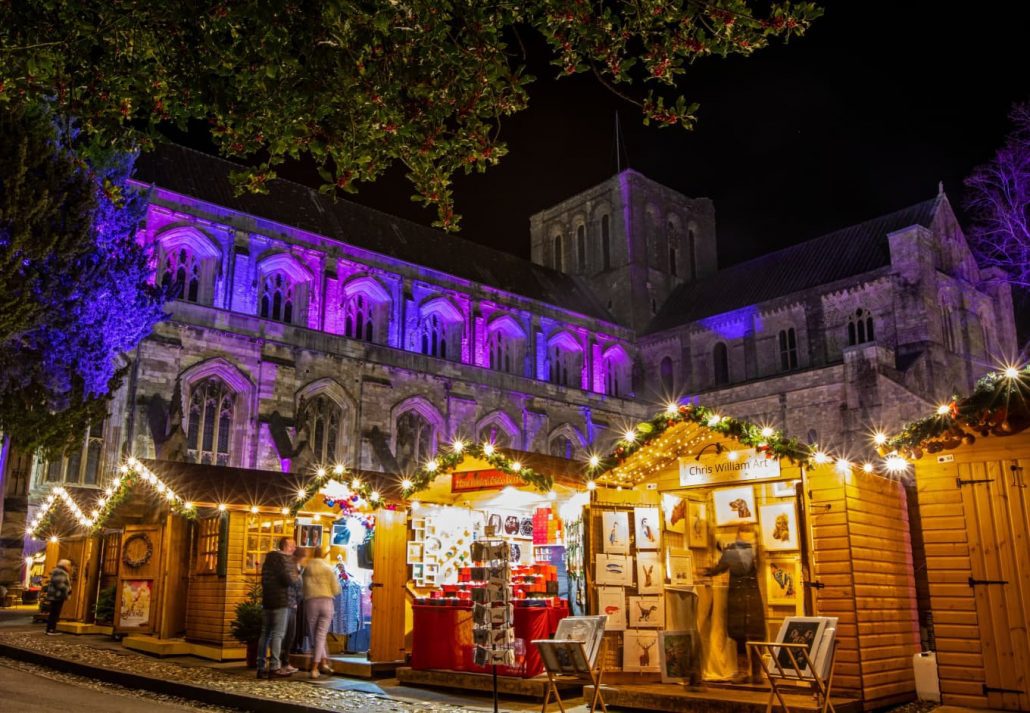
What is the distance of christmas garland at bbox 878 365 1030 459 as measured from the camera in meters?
7.80

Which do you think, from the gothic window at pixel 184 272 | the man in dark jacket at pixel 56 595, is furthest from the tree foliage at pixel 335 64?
the gothic window at pixel 184 272

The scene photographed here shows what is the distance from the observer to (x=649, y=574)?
10.2m

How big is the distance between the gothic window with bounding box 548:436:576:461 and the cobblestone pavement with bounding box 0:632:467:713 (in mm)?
22171

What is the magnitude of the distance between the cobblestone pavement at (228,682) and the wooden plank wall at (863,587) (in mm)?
3791

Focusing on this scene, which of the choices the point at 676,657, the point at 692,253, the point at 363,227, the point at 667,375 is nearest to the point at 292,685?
the point at 676,657

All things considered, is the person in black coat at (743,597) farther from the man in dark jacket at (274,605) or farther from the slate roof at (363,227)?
the slate roof at (363,227)

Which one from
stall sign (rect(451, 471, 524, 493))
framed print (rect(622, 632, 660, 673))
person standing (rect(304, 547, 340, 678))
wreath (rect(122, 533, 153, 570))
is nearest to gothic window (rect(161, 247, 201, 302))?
wreath (rect(122, 533, 153, 570))

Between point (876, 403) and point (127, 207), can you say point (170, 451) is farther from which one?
point (876, 403)

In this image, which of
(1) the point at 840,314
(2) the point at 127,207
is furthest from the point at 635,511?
(1) the point at 840,314

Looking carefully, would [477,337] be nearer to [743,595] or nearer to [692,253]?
[692,253]

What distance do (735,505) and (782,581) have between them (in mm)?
993

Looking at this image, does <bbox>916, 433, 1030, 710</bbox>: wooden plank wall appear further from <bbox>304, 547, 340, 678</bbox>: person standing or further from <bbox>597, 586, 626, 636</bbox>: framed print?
<bbox>304, 547, 340, 678</bbox>: person standing

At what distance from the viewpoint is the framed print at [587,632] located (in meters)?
7.65

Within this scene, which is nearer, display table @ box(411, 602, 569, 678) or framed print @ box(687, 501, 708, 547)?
display table @ box(411, 602, 569, 678)
